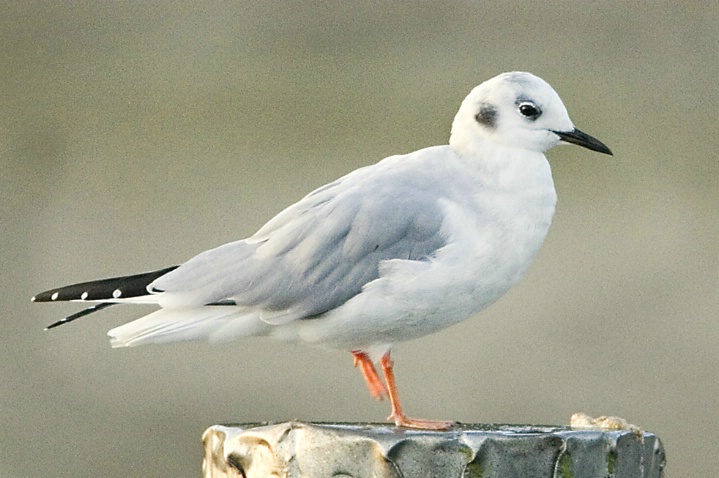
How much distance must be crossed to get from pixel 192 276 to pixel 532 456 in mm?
907

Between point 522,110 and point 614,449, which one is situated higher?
point 522,110

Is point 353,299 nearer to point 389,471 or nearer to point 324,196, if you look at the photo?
point 324,196

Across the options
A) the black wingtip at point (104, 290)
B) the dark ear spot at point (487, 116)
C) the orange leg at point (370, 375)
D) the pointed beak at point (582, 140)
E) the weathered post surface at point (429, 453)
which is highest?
the dark ear spot at point (487, 116)

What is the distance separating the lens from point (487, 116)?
85.7 inches

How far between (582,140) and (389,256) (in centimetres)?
43

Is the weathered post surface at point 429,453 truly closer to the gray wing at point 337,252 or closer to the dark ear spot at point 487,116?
the gray wing at point 337,252

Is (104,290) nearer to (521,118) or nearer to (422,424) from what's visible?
(422,424)

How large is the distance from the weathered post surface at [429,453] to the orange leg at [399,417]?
334mm

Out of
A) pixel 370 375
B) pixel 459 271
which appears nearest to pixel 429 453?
pixel 459 271

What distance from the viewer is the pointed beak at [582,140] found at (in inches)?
84.7

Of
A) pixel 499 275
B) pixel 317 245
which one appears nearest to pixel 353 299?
pixel 317 245

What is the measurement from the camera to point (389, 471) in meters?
1.43

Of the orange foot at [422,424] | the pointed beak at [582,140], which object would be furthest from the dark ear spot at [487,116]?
the orange foot at [422,424]

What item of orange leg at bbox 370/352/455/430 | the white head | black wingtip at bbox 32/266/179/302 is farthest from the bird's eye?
black wingtip at bbox 32/266/179/302
